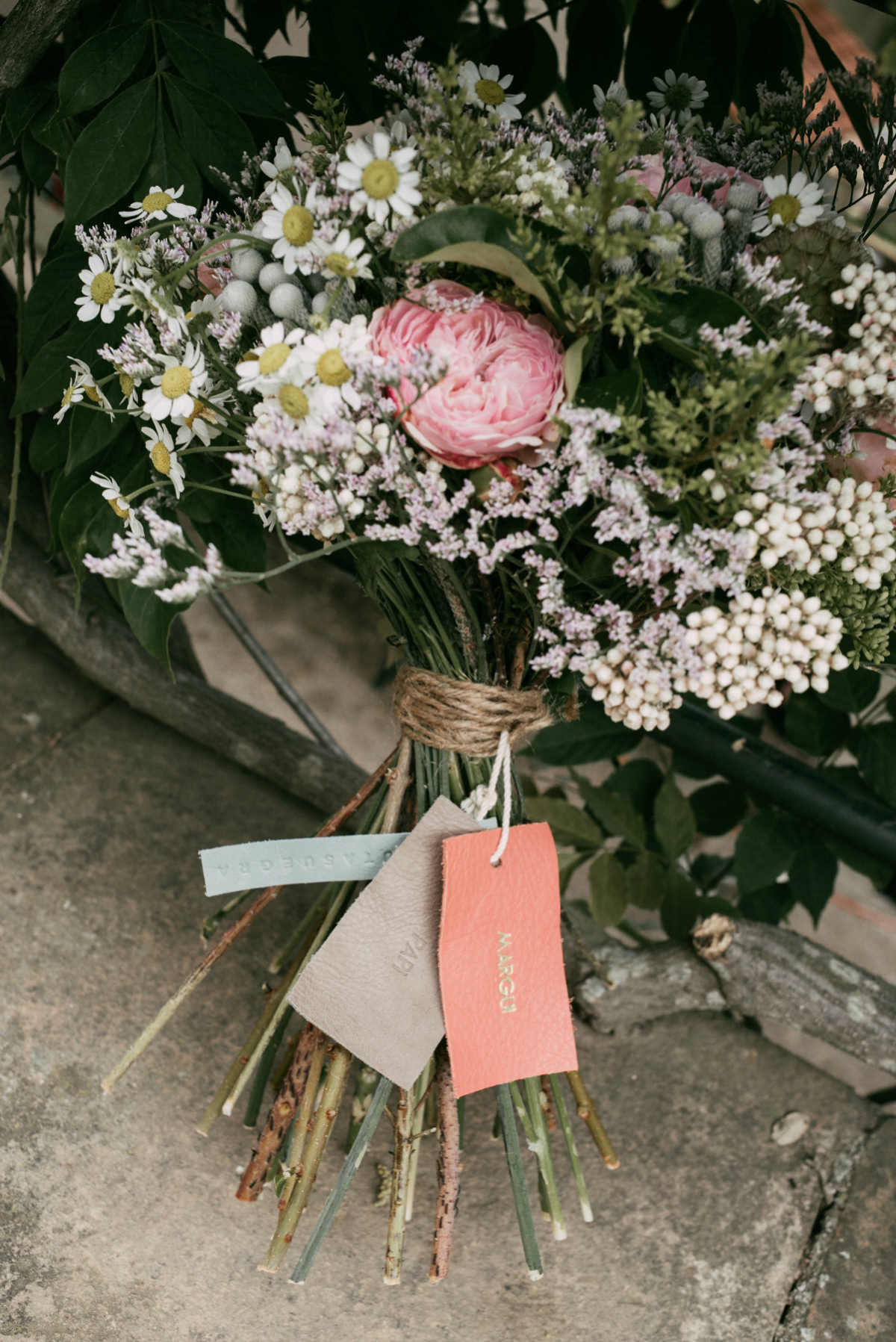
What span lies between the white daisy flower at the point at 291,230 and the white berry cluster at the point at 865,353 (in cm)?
31

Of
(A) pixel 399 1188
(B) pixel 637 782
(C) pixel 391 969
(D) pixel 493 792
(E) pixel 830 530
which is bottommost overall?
(B) pixel 637 782

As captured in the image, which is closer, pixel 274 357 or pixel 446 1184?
pixel 274 357

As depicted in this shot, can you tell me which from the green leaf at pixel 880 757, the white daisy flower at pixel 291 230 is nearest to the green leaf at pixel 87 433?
the white daisy flower at pixel 291 230

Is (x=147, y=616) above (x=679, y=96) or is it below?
below

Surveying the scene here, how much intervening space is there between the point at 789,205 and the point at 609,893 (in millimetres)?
808

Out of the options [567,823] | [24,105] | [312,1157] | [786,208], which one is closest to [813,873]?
[567,823]

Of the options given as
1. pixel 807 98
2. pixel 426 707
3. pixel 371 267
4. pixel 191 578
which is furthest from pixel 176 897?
pixel 807 98

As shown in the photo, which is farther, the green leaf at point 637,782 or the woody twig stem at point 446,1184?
the green leaf at point 637,782

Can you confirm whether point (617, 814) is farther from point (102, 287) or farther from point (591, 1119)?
point (102, 287)

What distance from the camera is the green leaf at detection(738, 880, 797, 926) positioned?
1.24m

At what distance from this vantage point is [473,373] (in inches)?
20.9

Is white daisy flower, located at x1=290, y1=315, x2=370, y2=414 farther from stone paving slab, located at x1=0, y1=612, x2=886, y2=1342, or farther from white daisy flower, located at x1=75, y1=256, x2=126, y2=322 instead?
stone paving slab, located at x1=0, y1=612, x2=886, y2=1342

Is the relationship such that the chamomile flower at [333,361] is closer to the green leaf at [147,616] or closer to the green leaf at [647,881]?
the green leaf at [147,616]

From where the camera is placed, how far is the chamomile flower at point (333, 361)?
52 cm
